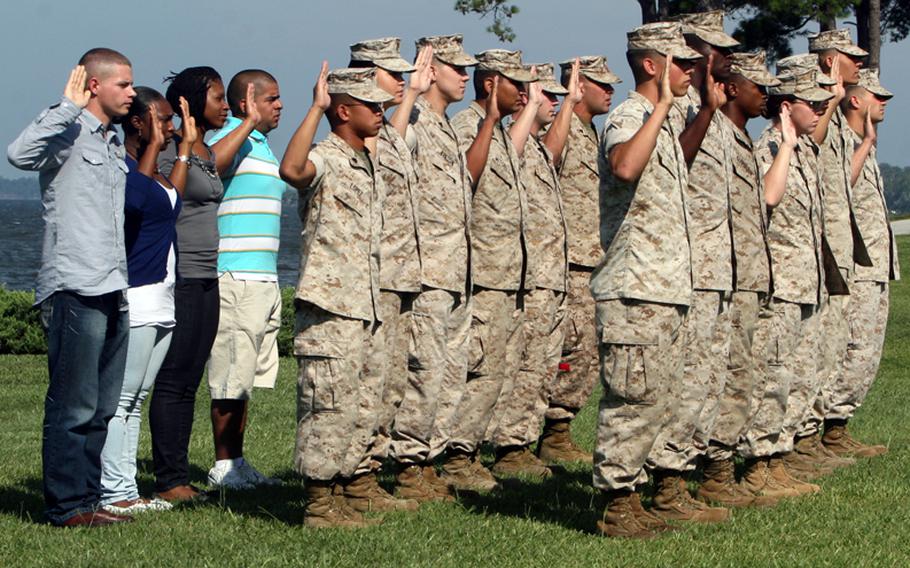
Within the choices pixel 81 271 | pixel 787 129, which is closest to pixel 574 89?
pixel 787 129

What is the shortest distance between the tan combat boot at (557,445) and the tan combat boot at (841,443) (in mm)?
1676

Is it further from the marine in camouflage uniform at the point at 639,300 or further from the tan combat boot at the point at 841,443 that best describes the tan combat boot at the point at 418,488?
the tan combat boot at the point at 841,443

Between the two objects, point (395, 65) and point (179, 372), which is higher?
point (395, 65)

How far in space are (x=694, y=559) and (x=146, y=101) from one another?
12.4ft

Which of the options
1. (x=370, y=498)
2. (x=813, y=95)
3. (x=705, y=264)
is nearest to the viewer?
(x=705, y=264)

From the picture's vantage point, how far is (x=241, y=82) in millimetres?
8578

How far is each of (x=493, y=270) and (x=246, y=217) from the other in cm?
157

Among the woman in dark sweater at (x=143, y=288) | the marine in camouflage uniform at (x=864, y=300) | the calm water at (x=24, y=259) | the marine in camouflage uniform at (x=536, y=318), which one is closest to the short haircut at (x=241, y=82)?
the woman in dark sweater at (x=143, y=288)

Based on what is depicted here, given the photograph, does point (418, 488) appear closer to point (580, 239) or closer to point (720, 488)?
point (720, 488)

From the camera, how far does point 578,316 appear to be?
10297mm

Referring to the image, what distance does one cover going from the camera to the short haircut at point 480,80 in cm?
888

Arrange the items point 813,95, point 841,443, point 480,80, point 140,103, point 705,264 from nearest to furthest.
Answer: point 705,264 < point 140,103 < point 813,95 < point 480,80 < point 841,443

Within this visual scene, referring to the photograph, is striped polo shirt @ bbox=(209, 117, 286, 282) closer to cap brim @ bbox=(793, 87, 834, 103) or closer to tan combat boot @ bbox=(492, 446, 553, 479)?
tan combat boot @ bbox=(492, 446, 553, 479)

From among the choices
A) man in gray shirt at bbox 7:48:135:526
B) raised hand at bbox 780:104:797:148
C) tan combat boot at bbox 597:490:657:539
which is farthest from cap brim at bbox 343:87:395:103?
raised hand at bbox 780:104:797:148
